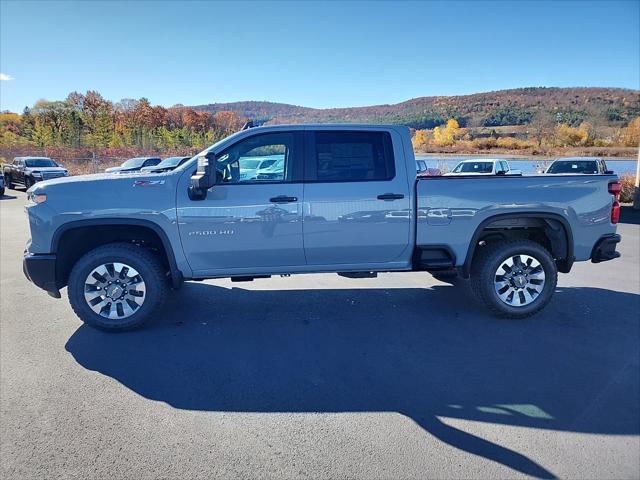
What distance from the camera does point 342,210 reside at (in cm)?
421

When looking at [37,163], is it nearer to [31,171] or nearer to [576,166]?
[31,171]

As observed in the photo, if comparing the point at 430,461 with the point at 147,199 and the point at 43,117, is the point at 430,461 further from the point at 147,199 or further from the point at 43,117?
the point at 43,117

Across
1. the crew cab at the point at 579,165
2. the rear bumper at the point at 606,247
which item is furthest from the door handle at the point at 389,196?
the crew cab at the point at 579,165

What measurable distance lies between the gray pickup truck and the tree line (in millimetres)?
43919

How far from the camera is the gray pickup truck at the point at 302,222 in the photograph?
160 inches

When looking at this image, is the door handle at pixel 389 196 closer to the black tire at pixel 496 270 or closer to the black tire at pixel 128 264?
the black tire at pixel 496 270

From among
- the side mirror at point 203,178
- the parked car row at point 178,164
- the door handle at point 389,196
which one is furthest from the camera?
the parked car row at point 178,164

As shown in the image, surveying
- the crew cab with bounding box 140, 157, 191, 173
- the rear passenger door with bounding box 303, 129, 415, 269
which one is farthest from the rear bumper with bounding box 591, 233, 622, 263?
the crew cab with bounding box 140, 157, 191, 173

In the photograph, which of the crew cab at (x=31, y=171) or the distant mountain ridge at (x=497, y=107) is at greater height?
the distant mountain ridge at (x=497, y=107)

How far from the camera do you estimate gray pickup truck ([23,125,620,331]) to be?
4.06 m

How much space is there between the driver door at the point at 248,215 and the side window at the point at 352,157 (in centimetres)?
23

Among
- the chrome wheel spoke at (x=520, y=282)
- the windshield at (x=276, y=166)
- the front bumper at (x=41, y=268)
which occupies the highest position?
the windshield at (x=276, y=166)

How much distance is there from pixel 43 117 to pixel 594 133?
7696cm

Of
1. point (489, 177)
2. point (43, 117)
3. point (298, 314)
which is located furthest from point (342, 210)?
point (43, 117)
